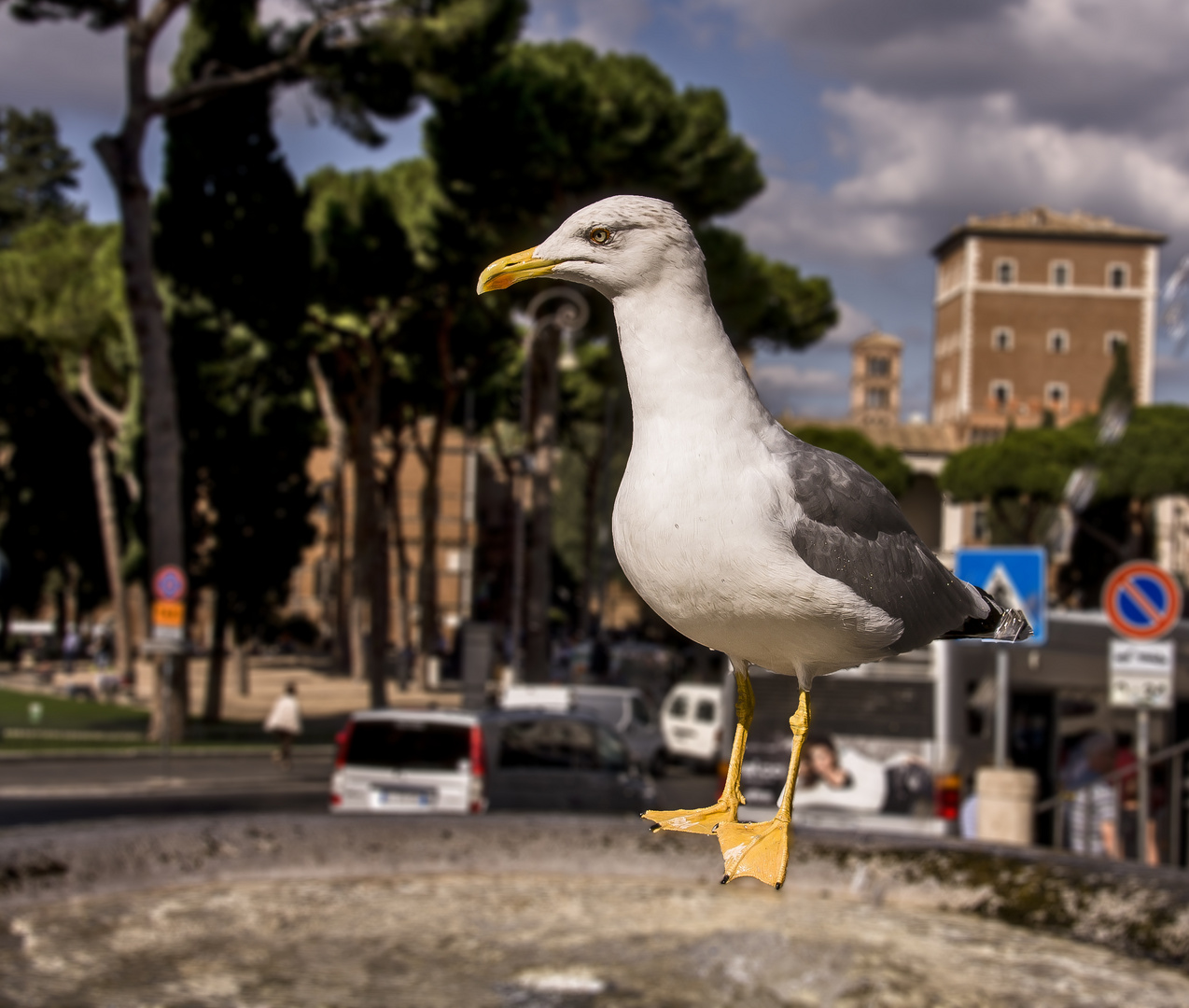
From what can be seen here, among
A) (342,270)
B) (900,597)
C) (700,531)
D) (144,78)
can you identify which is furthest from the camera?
(342,270)

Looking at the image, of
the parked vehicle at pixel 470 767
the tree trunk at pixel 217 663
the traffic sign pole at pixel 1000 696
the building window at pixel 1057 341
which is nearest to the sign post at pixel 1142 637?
the traffic sign pole at pixel 1000 696

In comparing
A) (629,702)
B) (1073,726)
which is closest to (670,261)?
(1073,726)

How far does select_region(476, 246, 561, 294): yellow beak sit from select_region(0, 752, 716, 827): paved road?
1698cm

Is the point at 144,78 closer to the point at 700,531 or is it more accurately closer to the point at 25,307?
the point at 25,307

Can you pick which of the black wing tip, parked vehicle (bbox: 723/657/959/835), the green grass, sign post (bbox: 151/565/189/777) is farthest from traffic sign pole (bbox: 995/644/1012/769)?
the green grass

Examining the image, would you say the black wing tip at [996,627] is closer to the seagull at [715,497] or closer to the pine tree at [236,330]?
the seagull at [715,497]

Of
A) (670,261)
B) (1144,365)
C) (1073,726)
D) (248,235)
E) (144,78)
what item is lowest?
(1073,726)

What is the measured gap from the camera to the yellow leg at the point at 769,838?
1089 millimetres

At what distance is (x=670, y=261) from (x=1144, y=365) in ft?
424

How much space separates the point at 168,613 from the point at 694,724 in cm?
1044

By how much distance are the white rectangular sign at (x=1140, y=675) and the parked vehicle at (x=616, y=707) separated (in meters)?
13.0

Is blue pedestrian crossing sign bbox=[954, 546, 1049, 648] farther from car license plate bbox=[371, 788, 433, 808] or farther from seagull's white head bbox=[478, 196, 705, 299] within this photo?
car license plate bbox=[371, 788, 433, 808]

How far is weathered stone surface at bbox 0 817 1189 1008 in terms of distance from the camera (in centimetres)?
1069

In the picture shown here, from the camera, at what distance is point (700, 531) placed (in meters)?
1.02
